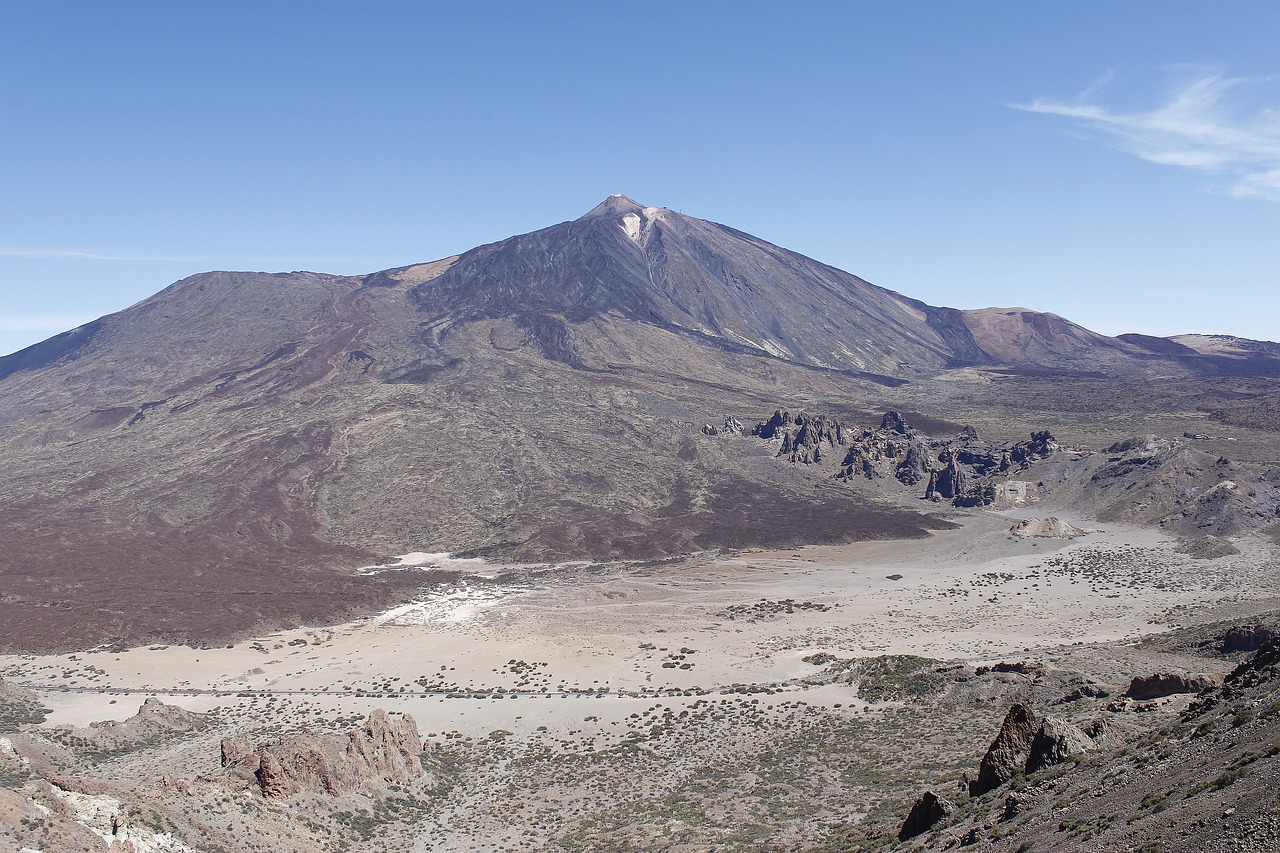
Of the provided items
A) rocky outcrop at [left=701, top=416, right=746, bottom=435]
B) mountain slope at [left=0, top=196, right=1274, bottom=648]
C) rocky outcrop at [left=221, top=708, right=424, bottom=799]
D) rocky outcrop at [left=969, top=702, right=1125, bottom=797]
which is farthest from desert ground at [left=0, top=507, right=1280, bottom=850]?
rocky outcrop at [left=701, top=416, right=746, bottom=435]

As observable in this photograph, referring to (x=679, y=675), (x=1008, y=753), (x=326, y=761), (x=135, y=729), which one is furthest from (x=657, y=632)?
(x=1008, y=753)

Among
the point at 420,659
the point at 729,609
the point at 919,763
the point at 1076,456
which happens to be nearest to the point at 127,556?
the point at 420,659

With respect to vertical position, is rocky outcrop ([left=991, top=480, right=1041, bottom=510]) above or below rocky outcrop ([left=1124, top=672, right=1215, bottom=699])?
above

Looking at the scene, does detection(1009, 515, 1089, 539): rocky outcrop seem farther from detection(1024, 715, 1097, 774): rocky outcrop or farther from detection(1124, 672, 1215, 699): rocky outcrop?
detection(1024, 715, 1097, 774): rocky outcrop

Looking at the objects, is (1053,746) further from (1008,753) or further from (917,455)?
(917,455)

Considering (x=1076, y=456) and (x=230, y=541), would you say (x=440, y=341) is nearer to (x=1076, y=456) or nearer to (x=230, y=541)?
(x=230, y=541)

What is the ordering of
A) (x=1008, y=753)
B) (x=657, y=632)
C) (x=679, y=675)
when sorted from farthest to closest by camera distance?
1. (x=657, y=632)
2. (x=679, y=675)
3. (x=1008, y=753)

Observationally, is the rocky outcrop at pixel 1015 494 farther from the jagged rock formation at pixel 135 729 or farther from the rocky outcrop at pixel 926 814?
the rocky outcrop at pixel 926 814
